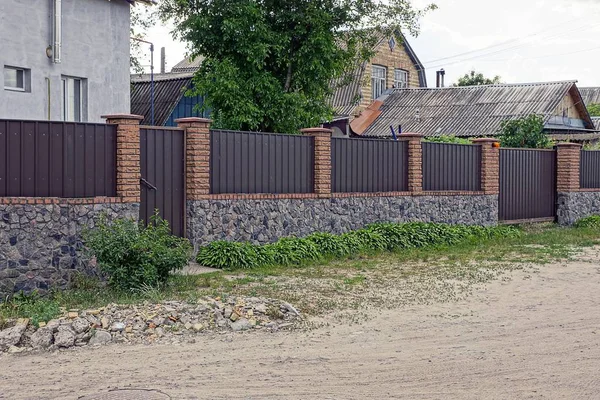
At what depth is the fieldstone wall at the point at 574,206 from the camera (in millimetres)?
22906

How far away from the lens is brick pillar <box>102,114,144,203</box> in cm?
1238

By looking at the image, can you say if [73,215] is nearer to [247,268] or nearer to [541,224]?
[247,268]

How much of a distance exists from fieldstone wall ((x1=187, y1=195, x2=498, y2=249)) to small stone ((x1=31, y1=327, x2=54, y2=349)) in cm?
548

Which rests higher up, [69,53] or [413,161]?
[69,53]

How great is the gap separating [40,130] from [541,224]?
15312 millimetres

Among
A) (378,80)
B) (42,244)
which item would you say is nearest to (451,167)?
(42,244)

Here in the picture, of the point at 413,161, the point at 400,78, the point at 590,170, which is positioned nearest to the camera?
the point at 413,161

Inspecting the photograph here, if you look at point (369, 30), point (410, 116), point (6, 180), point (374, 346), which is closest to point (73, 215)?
point (6, 180)

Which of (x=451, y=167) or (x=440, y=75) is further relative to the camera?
(x=440, y=75)

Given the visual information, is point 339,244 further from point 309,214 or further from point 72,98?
point 72,98

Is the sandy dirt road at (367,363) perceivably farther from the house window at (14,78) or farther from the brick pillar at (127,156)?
the house window at (14,78)

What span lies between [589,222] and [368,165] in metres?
8.60

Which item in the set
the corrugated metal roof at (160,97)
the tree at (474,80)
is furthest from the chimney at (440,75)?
the corrugated metal roof at (160,97)

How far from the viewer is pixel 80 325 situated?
8.70 m
